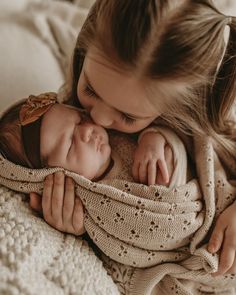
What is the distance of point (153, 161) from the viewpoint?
0.97 m

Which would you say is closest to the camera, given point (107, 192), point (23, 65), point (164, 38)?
point (164, 38)

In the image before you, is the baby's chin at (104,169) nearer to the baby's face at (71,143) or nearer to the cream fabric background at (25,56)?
the baby's face at (71,143)

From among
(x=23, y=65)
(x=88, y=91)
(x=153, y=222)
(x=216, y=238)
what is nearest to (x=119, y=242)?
(x=153, y=222)

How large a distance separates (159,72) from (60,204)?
0.30m

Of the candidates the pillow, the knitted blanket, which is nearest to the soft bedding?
the knitted blanket

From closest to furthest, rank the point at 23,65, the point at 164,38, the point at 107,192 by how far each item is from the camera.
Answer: the point at 164,38 < the point at 107,192 < the point at 23,65

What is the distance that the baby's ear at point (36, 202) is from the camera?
0.95 meters

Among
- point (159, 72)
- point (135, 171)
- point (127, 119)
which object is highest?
point (159, 72)

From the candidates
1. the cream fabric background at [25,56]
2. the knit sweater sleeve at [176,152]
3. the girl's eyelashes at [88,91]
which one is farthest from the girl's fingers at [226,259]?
the cream fabric background at [25,56]

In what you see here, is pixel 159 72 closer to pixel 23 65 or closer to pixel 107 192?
pixel 107 192

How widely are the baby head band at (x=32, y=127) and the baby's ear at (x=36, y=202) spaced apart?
0.05 meters

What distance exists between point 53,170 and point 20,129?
10 centimetres

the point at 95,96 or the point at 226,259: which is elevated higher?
the point at 95,96

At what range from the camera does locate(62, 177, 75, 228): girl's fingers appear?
94 cm
